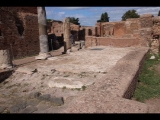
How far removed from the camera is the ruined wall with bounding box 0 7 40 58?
479 inches

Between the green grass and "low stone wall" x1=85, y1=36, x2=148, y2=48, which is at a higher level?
"low stone wall" x1=85, y1=36, x2=148, y2=48

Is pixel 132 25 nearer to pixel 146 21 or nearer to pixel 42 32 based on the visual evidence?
pixel 146 21

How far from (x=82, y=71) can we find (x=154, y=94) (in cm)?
260

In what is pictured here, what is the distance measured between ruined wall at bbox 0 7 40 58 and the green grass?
943 cm

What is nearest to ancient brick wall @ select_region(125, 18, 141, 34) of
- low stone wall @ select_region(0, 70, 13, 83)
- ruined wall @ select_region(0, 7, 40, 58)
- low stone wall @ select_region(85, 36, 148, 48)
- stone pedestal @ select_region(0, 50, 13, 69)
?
low stone wall @ select_region(85, 36, 148, 48)

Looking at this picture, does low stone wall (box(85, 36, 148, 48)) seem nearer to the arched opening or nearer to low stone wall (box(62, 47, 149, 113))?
the arched opening

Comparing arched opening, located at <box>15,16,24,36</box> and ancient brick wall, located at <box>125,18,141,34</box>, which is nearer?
arched opening, located at <box>15,16,24,36</box>

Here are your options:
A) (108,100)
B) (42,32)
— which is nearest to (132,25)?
(42,32)

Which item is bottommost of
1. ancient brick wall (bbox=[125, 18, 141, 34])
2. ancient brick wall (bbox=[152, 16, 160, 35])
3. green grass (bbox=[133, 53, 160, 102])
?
green grass (bbox=[133, 53, 160, 102])

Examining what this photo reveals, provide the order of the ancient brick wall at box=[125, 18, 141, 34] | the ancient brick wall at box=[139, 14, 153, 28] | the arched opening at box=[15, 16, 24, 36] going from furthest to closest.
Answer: the ancient brick wall at box=[125, 18, 141, 34], the arched opening at box=[15, 16, 24, 36], the ancient brick wall at box=[139, 14, 153, 28]

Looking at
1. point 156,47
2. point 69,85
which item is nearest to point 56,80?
point 69,85

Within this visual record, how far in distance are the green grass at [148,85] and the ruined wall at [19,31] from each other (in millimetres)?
9428

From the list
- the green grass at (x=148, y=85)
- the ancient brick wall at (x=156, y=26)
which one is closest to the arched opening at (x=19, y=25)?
the ancient brick wall at (x=156, y=26)
